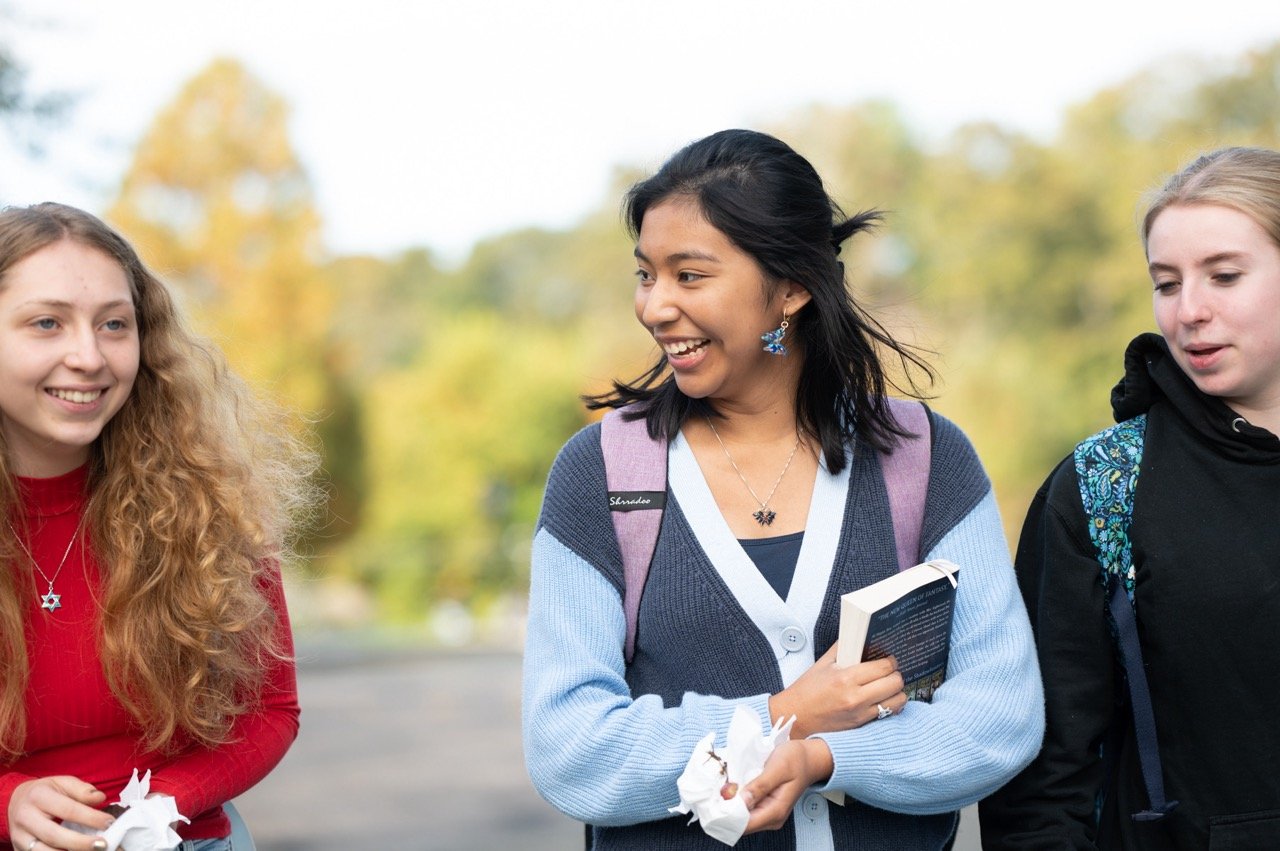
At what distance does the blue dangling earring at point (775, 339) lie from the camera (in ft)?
10.1

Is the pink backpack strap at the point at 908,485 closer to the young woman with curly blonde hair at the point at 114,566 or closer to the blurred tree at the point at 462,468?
the young woman with curly blonde hair at the point at 114,566

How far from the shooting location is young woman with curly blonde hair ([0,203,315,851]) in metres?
2.85

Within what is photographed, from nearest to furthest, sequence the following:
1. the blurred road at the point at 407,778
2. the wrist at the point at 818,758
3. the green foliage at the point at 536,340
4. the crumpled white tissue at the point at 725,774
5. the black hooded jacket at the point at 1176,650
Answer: the crumpled white tissue at the point at 725,774, the wrist at the point at 818,758, the black hooded jacket at the point at 1176,650, the blurred road at the point at 407,778, the green foliage at the point at 536,340

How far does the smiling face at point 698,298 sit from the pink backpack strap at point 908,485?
0.38 metres

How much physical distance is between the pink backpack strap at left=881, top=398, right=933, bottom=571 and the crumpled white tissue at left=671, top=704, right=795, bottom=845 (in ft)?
1.79

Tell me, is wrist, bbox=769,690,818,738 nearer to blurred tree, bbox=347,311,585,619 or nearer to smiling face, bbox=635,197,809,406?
smiling face, bbox=635,197,809,406

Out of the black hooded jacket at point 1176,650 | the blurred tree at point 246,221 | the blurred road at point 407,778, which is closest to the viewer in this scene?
the black hooded jacket at point 1176,650

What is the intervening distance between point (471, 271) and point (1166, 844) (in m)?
69.3

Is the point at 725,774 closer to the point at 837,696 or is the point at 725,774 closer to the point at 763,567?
the point at 837,696

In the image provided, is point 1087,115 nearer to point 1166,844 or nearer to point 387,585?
point 387,585

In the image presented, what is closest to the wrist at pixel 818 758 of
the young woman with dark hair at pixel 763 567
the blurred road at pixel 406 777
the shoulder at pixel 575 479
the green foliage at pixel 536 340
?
the young woman with dark hair at pixel 763 567

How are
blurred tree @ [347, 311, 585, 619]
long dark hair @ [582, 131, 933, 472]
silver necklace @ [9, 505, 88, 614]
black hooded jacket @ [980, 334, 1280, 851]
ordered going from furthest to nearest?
blurred tree @ [347, 311, 585, 619]
long dark hair @ [582, 131, 933, 472]
silver necklace @ [9, 505, 88, 614]
black hooded jacket @ [980, 334, 1280, 851]

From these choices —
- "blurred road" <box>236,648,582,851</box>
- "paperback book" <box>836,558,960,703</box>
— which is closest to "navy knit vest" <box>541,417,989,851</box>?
"paperback book" <box>836,558,960,703</box>

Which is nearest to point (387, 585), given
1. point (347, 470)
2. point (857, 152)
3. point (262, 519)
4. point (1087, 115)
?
point (347, 470)
